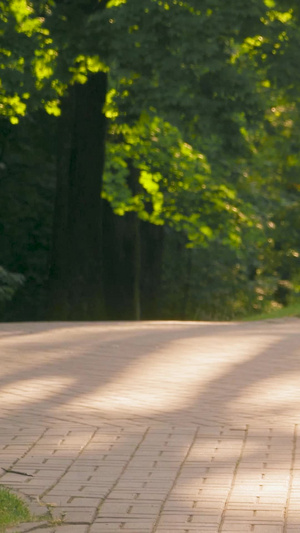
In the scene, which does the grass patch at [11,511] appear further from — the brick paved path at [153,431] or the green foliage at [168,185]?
the green foliage at [168,185]

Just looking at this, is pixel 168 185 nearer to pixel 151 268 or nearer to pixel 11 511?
pixel 151 268

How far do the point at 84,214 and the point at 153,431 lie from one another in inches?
559

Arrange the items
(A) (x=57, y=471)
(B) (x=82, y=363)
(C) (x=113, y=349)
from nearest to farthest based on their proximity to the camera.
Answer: (A) (x=57, y=471) → (B) (x=82, y=363) → (C) (x=113, y=349)

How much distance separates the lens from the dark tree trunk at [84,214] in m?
22.7

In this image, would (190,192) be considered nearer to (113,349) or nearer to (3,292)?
(3,292)

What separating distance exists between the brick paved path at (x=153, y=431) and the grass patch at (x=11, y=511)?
3.4 inches

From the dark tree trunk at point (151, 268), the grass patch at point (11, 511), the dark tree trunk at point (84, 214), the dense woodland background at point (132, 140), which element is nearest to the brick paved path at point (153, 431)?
the grass patch at point (11, 511)

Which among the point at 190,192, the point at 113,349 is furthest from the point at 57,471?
the point at 190,192

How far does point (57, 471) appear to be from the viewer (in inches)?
285

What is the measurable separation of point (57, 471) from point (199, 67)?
12.4 metres

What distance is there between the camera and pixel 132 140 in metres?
25.8

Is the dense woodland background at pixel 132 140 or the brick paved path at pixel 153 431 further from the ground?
the dense woodland background at pixel 132 140

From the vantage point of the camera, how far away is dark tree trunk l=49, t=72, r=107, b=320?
22688 millimetres

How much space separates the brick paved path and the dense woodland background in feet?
18.8
